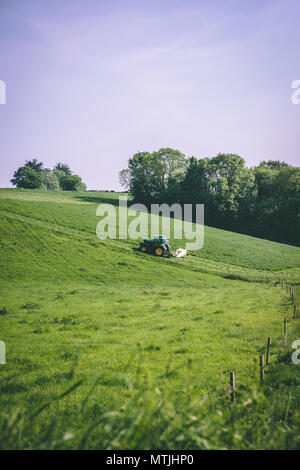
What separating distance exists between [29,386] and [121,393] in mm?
2766

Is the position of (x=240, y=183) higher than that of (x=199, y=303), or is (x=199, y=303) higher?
(x=240, y=183)

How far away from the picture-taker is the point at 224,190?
78.7 meters

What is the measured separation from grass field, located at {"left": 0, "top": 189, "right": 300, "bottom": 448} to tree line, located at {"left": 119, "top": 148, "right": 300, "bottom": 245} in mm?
46700

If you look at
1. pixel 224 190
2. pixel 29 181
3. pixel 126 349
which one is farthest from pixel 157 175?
pixel 126 349

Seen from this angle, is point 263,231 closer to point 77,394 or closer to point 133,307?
point 133,307

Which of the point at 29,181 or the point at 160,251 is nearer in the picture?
the point at 160,251

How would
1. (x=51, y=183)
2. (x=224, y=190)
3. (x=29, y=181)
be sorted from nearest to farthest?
1. (x=224, y=190)
2. (x=29, y=181)
3. (x=51, y=183)

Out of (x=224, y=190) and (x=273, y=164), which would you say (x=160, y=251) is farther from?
(x=273, y=164)

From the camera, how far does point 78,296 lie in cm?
2111

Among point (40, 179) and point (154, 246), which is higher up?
point (40, 179)

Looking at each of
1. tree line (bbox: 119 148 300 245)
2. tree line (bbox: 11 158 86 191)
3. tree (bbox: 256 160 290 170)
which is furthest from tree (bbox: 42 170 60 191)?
tree (bbox: 256 160 290 170)

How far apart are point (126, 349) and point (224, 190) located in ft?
242

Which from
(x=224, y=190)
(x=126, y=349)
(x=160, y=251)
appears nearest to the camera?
(x=126, y=349)
